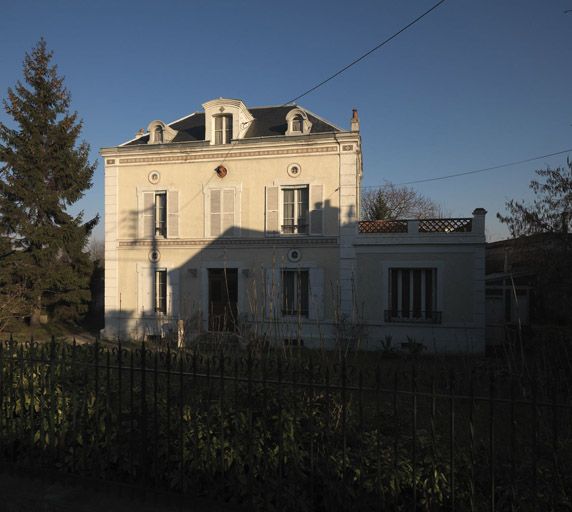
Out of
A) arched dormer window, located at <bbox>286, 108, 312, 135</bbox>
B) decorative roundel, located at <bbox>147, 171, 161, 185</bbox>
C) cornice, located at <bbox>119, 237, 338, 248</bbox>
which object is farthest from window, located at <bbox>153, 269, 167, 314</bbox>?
arched dormer window, located at <bbox>286, 108, 312, 135</bbox>

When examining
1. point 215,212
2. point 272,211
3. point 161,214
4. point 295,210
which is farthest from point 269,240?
point 161,214

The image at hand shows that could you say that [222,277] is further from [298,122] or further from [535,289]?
[535,289]

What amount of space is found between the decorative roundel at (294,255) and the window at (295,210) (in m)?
0.69

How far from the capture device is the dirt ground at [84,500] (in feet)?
11.0

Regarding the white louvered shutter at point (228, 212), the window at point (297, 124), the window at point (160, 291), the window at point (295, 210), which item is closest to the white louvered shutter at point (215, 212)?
the white louvered shutter at point (228, 212)

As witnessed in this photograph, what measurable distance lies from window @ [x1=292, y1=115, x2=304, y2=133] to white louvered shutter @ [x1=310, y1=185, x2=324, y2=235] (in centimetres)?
214

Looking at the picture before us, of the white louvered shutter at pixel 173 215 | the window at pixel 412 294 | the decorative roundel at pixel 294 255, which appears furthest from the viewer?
the white louvered shutter at pixel 173 215

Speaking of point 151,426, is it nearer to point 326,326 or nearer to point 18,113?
point 326,326

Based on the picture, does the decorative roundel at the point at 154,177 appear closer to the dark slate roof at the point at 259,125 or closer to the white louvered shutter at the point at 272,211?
the dark slate roof at the point at 259,125

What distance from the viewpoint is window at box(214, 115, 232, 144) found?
48.3ft

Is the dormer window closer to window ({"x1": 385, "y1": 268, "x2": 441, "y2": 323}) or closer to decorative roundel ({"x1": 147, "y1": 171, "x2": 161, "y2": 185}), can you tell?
decorative roundel ({"x1": 147, "y1": 171, "x2": 161, "y2": 185})

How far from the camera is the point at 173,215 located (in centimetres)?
1490

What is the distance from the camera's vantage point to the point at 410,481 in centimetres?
306

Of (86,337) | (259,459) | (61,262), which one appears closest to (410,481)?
(259,459)
